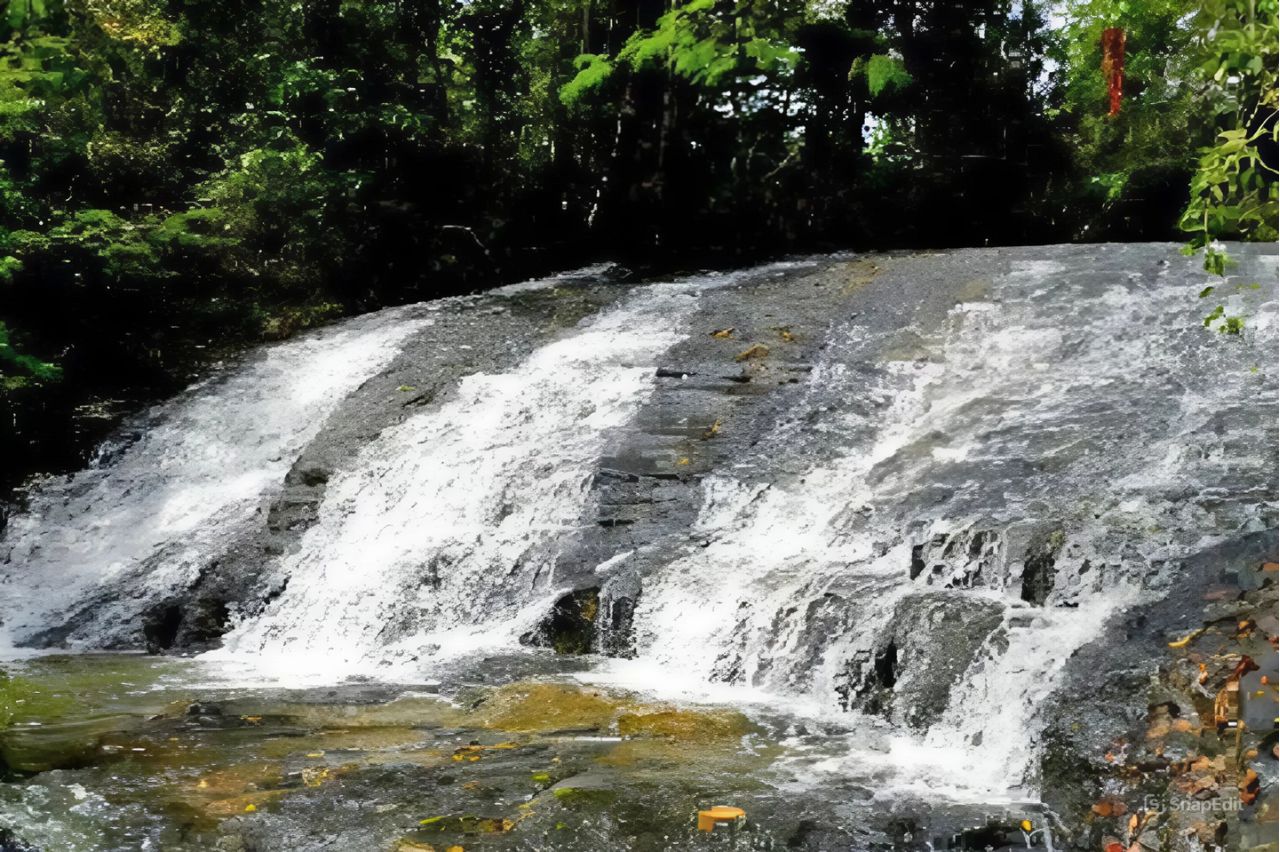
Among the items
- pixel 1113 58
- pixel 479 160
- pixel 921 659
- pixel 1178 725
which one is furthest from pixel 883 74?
pixel 1178 725

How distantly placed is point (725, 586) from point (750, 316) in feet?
14.6

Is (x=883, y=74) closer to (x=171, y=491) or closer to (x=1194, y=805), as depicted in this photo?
(x=171, y=491)

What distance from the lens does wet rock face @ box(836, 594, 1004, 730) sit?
16.8ft

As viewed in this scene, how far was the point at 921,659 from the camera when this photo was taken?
208 inches

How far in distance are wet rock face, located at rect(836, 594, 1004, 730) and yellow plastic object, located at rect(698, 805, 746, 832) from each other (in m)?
1.41

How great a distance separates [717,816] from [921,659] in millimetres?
1729

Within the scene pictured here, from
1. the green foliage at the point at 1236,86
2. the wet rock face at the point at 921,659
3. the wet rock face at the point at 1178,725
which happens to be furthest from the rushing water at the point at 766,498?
the green foliage at the point at 1236,86

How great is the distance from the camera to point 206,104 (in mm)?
14516

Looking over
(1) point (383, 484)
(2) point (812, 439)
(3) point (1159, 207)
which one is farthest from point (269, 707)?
(3) point (1159, 207)

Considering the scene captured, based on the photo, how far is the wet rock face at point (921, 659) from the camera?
5.11 metres

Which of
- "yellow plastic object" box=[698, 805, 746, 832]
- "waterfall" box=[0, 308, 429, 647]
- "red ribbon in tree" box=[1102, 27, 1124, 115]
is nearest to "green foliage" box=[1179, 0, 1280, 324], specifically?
"yellow plastic object" box=[698, 805, 746, 832]

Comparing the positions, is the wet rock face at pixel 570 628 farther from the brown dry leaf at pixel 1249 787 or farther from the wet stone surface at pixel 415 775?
the brown dry leaf at pixel 1249 787

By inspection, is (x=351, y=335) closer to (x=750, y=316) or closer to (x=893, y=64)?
(x=750, y=316)

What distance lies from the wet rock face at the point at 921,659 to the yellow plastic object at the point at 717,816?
1.41 meters
